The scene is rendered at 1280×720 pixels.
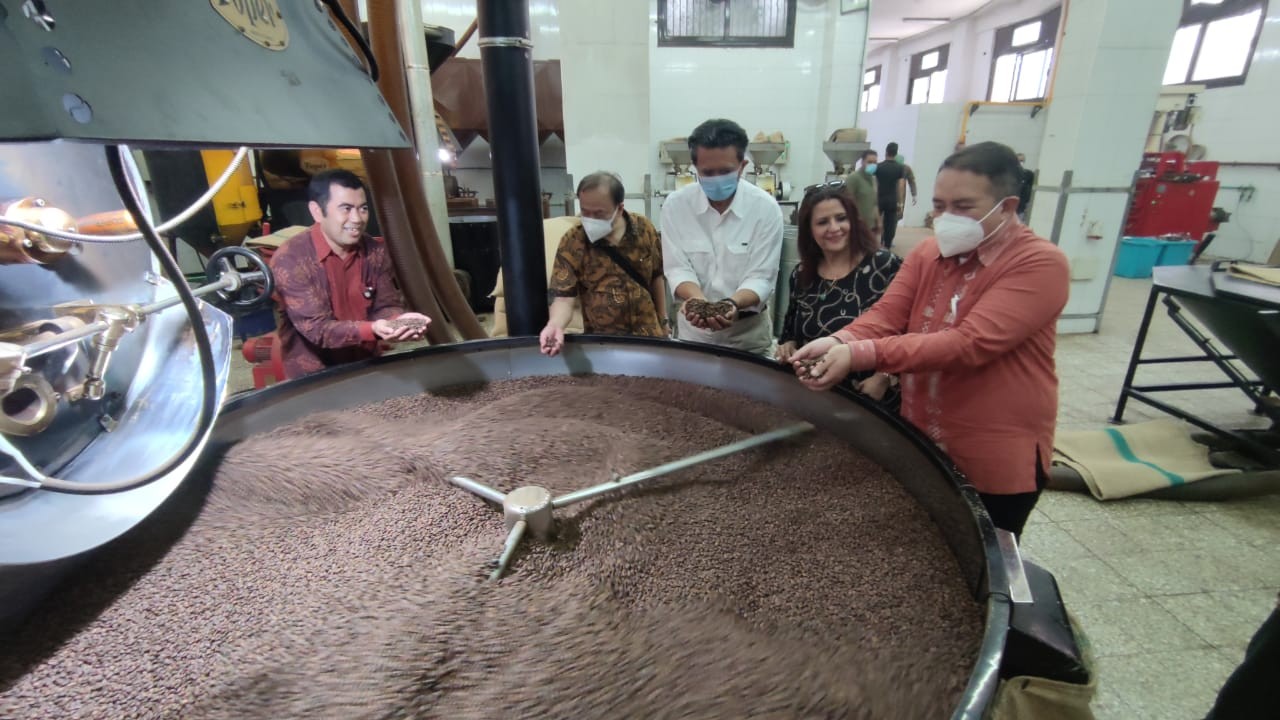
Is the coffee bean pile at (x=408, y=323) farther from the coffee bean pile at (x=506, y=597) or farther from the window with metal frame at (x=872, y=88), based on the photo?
the window with metal frame at (x=872, y=88)

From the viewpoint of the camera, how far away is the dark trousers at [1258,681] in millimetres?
820

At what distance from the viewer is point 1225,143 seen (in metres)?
6.04

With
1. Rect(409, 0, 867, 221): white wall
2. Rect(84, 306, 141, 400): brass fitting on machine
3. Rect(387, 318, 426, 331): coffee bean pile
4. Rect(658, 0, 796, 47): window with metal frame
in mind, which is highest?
Rect(658, 0, 796, 47): window with metal frame

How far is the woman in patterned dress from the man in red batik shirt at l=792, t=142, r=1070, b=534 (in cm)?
27

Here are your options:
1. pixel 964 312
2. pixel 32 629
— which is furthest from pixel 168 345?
pixel 964 312

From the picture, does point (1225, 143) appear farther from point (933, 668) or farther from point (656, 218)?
point (933, 668)

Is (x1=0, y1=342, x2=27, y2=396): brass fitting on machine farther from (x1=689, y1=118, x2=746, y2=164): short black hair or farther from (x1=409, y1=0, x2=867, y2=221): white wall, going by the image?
(x1=409, y1=0, x2=867, y2=221): white wall

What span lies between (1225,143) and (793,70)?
4.78m

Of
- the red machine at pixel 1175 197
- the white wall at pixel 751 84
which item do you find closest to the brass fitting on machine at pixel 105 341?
the white wall at pixel 751 84

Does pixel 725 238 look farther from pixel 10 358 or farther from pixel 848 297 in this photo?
pixel 10 358

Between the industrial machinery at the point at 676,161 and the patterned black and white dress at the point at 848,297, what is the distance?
3.68 metres

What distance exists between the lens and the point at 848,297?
1.36 m

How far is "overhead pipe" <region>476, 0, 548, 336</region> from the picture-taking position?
4.04 ft

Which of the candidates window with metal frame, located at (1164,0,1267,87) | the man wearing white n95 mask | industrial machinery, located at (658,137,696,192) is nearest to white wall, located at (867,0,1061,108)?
window with metal frame, located at (1164,0,1267,87)
